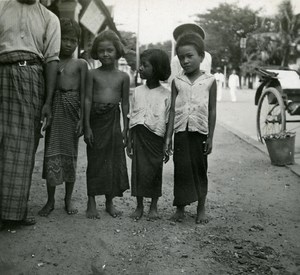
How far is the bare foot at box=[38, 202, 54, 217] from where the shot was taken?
3785 mm

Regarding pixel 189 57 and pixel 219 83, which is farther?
pixel 219 83

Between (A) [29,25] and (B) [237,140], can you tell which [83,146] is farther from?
(A) [29,25]

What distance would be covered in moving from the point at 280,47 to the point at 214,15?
12.8 metres

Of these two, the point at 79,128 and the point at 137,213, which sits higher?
the point at 79,128

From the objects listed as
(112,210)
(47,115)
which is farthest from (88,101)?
(112,210)

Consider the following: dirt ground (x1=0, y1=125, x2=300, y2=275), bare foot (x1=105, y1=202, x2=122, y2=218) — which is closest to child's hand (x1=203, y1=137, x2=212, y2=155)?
dirt ground (x1=0, y1=125, x2=300, y2=275)

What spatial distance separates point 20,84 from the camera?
132 inches

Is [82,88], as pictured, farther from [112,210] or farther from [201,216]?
[201,216]

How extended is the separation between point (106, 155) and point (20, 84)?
0.96 m

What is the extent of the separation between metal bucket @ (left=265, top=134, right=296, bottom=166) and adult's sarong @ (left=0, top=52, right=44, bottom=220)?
12.8 feet

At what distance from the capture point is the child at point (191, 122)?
3.64 m

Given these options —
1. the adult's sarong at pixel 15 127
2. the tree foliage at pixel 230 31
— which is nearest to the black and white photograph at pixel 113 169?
the adult's sarong at pixel 15 127

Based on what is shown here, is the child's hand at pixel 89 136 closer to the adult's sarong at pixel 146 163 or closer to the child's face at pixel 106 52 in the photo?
the adult's sarong at pixel 146 163

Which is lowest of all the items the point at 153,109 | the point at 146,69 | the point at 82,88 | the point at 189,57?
the point at 153,109
